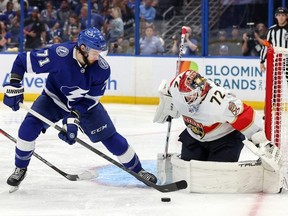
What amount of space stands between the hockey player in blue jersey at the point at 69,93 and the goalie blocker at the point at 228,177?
0.98 ft

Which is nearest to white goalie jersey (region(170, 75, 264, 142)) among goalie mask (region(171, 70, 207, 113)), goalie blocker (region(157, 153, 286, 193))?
goalie mask (region(171, 70, 207, 113))

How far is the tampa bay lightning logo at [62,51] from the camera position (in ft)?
13.2

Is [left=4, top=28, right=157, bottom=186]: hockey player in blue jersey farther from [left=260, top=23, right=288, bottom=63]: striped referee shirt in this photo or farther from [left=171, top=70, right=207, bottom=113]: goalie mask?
[left=260, top=23, right=288, bottom=63]: striped referee shirt

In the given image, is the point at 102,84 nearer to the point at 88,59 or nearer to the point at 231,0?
the point at 88,59

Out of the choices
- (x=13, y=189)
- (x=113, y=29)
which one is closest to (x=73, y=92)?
(x=13, y=189)

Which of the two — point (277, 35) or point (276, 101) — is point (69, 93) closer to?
point (276, 101)

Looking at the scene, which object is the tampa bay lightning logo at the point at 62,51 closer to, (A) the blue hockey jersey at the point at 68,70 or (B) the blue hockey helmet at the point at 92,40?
(A) the blue hockey jersey at the point at 68,70

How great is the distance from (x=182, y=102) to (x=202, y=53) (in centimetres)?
507

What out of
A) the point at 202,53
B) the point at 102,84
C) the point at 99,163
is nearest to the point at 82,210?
the point at 102,84

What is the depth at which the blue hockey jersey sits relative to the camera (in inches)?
159

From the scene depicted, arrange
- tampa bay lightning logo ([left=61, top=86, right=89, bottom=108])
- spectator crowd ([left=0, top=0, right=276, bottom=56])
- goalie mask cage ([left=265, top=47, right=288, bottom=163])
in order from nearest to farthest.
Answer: tampa bay lightning logo ([left=61, top=86, right=89, bottom=108]), goalie mask cage ([left=265, top=47, right=288, bottom=163]), spectator crowd ([left=0, top=0, right=276, bottom=56])

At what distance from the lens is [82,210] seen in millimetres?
3674

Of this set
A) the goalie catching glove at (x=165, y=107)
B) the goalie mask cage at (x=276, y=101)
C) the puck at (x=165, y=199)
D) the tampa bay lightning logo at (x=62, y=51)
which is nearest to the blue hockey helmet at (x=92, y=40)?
the tampa bay lightning logo at (x=62, y=51)

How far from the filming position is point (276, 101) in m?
4.36
